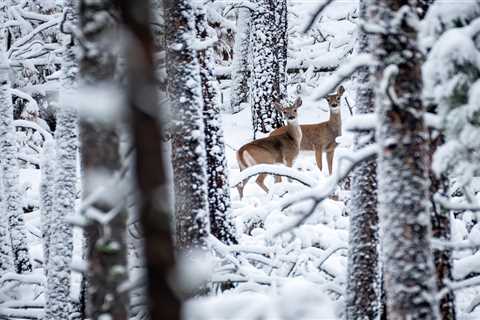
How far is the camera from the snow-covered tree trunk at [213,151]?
25.2 ft

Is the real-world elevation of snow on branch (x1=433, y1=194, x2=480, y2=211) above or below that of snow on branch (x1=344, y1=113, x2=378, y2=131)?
below

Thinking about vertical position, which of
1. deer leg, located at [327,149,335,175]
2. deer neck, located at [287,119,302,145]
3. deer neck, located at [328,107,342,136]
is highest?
deer neck, located at [328,107,342,136]

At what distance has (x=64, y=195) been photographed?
277 inches

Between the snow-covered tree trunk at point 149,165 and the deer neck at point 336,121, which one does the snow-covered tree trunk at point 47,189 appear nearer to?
the snow-covered tree trunk at point 149,165

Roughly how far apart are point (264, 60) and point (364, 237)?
9.28 meters

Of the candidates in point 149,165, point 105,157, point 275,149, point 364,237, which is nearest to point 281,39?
point 275,149

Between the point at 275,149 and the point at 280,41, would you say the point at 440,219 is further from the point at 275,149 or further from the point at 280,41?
the point at 280,41

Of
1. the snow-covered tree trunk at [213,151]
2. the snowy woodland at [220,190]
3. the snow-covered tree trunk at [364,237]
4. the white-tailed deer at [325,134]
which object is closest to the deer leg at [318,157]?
the white-tailed deer at [325,134]

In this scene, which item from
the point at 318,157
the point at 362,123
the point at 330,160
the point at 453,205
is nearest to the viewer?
the point at 453,205

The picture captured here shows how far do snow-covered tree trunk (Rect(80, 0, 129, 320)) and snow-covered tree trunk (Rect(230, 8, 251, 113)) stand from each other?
15.2 meters

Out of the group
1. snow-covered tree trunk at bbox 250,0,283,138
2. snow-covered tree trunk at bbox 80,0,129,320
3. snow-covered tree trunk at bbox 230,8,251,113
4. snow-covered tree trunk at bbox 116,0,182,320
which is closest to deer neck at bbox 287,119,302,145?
snow-covered tree trunk at bbox 250,0,283,138

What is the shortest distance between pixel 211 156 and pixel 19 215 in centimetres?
324

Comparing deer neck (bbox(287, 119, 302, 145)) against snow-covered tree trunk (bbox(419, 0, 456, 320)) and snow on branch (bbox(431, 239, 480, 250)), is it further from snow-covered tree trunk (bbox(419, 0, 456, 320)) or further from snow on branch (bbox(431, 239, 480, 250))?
snow on branch (bbox(431, 239, 480, 250))

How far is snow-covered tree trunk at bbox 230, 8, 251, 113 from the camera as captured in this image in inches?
738
